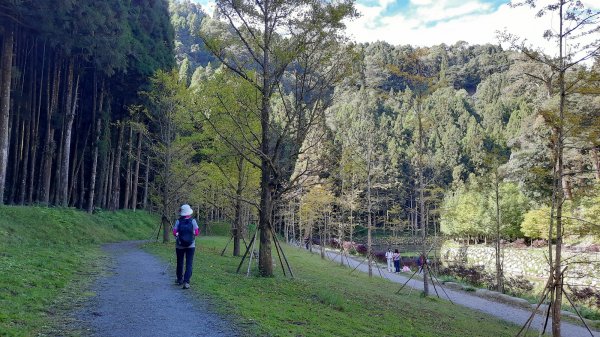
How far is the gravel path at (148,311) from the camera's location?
5.43m

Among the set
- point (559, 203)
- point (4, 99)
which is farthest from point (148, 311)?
point (4, 99)

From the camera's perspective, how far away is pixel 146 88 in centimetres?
2703

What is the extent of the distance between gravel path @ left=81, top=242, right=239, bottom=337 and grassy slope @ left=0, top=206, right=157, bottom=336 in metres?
0.44

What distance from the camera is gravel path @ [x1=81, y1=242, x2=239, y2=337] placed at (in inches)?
214

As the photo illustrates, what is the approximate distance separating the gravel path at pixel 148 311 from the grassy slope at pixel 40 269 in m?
0.44

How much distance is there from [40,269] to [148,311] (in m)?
3.91

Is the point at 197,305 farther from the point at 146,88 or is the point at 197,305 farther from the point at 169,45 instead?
the point at 169,45

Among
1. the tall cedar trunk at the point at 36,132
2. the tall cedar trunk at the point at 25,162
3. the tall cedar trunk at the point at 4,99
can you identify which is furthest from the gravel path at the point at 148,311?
the tall cedar trunk at the point at 36,132

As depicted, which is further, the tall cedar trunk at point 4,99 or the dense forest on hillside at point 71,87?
the dense forest on hillside at point 71,87

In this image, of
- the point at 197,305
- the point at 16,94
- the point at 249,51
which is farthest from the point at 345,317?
the point at 16,94

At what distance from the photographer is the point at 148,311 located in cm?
635

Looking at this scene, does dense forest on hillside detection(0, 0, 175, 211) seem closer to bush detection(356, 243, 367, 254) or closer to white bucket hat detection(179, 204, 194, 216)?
white bucket hat detection(179, 204, 194, 216)

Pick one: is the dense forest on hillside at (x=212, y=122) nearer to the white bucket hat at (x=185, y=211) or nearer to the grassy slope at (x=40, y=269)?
the grassy slope at (x=40, y=269)

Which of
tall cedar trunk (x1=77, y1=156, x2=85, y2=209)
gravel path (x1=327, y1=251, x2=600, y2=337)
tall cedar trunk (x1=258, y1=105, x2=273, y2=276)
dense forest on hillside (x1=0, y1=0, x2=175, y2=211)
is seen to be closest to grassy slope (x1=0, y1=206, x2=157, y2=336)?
dense forest on hillside (x1=0, y1=0, x2=175, y2=211)
